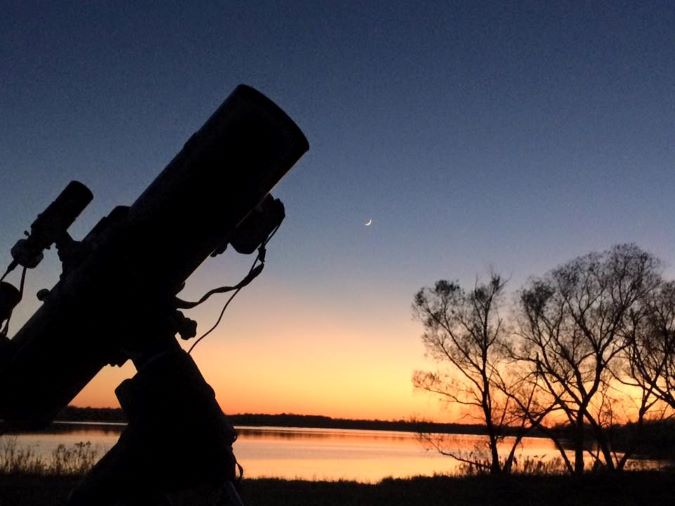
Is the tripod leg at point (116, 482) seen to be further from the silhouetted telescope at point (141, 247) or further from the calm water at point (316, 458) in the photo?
the calm water at point (316, 458)

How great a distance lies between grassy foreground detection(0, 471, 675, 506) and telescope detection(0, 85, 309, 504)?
39.2 feet

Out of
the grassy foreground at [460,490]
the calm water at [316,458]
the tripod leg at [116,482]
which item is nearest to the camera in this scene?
the tripod leg at [116,482]

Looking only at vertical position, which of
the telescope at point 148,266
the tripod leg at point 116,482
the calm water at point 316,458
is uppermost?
the telescope at point 148,266

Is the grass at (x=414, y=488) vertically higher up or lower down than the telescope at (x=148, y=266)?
lower down

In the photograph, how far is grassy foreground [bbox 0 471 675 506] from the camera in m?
14.7

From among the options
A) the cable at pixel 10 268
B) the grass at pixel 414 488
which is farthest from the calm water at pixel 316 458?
the cable at pixel 10 268

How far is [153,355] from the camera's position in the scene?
7.97 ft

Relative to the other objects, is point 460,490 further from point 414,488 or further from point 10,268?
point 10,268

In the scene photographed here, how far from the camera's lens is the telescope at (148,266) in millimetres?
2330

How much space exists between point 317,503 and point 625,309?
1586 centimetres

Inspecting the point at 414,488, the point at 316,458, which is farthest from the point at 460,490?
the point at 316,458

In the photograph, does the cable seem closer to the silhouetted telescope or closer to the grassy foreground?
the silhouetted telescope

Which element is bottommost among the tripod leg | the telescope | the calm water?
the calm water

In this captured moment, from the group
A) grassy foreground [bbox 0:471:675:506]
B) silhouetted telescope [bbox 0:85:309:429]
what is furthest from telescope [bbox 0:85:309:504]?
grassy foreground [bbox 0:471:675:506]
